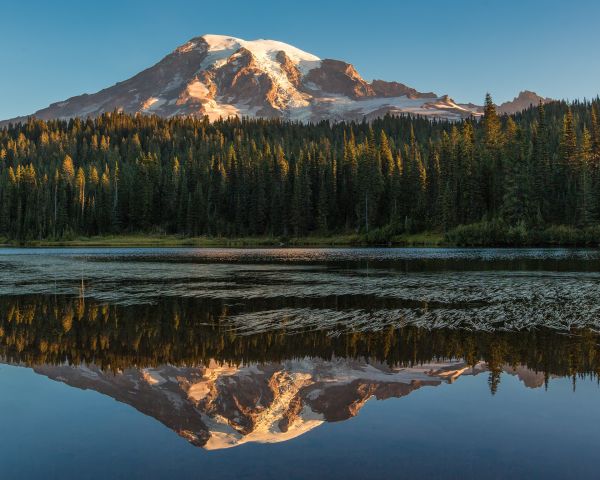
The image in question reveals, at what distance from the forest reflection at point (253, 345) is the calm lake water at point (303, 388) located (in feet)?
0.31

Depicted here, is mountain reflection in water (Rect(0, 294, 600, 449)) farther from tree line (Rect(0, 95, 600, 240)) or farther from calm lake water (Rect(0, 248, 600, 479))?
tree line (Rect(0, 95, 600, 240))

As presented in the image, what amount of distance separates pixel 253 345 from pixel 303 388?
499cm

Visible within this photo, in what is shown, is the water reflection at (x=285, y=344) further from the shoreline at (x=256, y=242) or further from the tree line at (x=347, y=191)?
the tree line at (x=347, y=191)

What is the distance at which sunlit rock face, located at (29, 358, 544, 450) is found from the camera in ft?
36.1

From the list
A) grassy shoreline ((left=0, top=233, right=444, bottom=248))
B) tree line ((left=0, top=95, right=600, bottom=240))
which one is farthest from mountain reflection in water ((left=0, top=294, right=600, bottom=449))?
grassy shoreline ((left=0, top=233, right=444, bottom=248))

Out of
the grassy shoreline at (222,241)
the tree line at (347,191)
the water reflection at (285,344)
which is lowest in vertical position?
the grassy shoreline at (222,241)

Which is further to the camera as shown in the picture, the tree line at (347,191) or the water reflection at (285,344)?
the tree line at (347,191)

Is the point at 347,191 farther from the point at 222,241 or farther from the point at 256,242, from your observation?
the point at 222,241

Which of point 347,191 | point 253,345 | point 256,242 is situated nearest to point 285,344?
point 253,345

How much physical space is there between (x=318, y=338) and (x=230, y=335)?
3.28 m

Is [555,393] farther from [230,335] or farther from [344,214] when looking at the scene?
[344,214]

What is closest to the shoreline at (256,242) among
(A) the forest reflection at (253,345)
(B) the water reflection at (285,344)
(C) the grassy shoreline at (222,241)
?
(C) the grassy shoreline at (222,241)

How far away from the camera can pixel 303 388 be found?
13.3 m

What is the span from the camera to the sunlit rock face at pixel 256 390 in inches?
433
